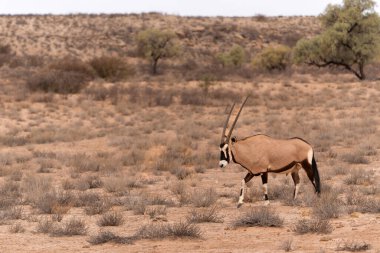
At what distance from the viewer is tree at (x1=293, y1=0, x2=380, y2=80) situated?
39.1m

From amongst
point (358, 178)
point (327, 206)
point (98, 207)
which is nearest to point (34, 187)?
point (98, 207)

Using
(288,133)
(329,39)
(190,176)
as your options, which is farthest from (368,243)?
(329,39)

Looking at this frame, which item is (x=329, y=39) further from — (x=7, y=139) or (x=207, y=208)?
(x=207, y=208)

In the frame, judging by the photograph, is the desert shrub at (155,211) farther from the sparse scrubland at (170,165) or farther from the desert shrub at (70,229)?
the desert shrub at (70,229)

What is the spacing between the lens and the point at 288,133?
20.6m

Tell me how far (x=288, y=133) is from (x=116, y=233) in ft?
43.8

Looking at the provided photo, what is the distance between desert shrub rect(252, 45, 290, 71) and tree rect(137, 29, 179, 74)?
8.04 m

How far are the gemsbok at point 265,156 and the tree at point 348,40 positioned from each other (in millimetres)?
30481

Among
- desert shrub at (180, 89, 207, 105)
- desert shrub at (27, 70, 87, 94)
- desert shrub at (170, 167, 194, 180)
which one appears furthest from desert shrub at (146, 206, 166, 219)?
desert shrub at (27, 70, 87, 94)

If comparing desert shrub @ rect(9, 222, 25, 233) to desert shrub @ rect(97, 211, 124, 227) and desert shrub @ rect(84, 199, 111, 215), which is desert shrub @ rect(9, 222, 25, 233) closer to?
desert shrub @ rect(97, 211, 124, 227)

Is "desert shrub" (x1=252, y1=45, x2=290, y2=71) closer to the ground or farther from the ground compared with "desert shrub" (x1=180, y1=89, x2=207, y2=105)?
farther from the ground

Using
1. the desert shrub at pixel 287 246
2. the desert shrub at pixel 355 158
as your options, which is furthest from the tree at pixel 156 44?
the desert shrub at pixel 287 246

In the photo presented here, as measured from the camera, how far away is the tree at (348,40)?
128ft

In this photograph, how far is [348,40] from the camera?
39656 mm
